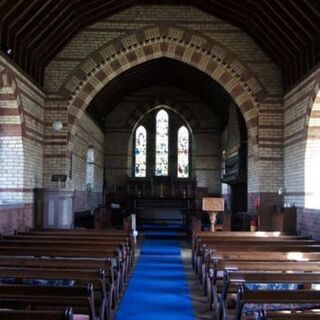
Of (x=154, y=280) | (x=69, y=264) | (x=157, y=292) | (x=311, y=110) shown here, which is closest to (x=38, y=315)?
(x=69, y=264)

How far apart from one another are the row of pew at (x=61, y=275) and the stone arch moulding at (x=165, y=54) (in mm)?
5928

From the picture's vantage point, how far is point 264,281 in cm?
530

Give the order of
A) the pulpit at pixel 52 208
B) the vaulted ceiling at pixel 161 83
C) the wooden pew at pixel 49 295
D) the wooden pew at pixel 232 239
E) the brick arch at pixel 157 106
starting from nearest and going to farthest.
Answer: the wooden pew at pixel 49 295 < the wooden pew at pixel 232 239 < the pulpit at pixel 52 208 < the vaulted ceiling at pixel 161 83 < the brick arch at pixel 157 106

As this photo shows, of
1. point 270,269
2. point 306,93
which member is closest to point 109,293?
point 270,269

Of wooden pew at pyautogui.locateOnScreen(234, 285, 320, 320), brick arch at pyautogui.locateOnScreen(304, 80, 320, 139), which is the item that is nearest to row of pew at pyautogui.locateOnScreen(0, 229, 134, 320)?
wooden pew at pyautogui.locateOnScreen(234, 285, 320, 320)

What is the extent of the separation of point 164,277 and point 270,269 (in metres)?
4.34

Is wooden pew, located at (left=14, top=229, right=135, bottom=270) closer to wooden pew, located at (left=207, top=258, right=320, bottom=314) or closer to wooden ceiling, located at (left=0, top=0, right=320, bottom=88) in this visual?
wooden pew, located at (left=207, top=258, right=320, bottom=314)

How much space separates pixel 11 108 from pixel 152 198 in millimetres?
9521

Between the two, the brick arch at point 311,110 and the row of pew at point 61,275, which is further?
the brick arch at point 311,110

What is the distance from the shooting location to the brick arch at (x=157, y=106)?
26.2m

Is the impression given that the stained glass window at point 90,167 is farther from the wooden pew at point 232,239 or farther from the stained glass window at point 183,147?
the wooden pew at point 232,239

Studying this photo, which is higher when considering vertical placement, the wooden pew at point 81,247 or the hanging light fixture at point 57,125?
the hanging light fixture at point 57,125

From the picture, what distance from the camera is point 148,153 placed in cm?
2736

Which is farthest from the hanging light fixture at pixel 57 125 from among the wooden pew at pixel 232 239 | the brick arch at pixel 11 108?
the wooden pew at pixel 232 239
